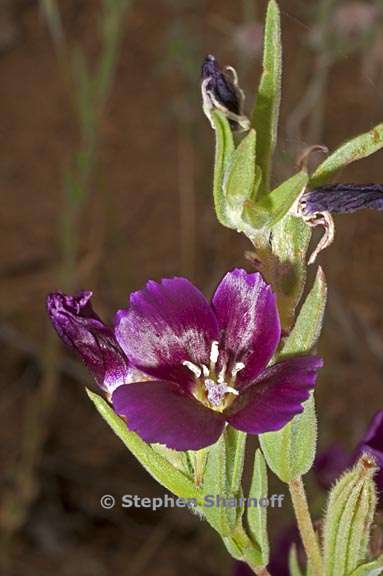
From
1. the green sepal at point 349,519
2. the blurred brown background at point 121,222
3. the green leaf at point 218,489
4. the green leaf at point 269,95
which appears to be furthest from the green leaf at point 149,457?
the blurred brown background at point 121,222

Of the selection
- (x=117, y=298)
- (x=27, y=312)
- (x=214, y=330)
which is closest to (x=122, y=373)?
(x=214, y=330)

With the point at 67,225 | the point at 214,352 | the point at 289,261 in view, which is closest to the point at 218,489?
the point at 214,352

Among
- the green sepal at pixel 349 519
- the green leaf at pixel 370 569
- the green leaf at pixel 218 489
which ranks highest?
the green leaf at pixel 218 489

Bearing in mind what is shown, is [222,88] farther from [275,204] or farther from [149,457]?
[149,457]

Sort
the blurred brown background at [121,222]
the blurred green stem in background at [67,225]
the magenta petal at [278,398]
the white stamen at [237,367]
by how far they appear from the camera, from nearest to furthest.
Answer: the magenta petal at [278,398]
the white stamen at [237,367]
the blurred green stem in background at [67,225]
the blurred brown background at [121,222]

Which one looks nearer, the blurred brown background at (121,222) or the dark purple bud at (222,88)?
the dark purple bud at (222,88)

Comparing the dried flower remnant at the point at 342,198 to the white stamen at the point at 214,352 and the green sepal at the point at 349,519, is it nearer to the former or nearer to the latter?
the white stamen at the point at 214,352
